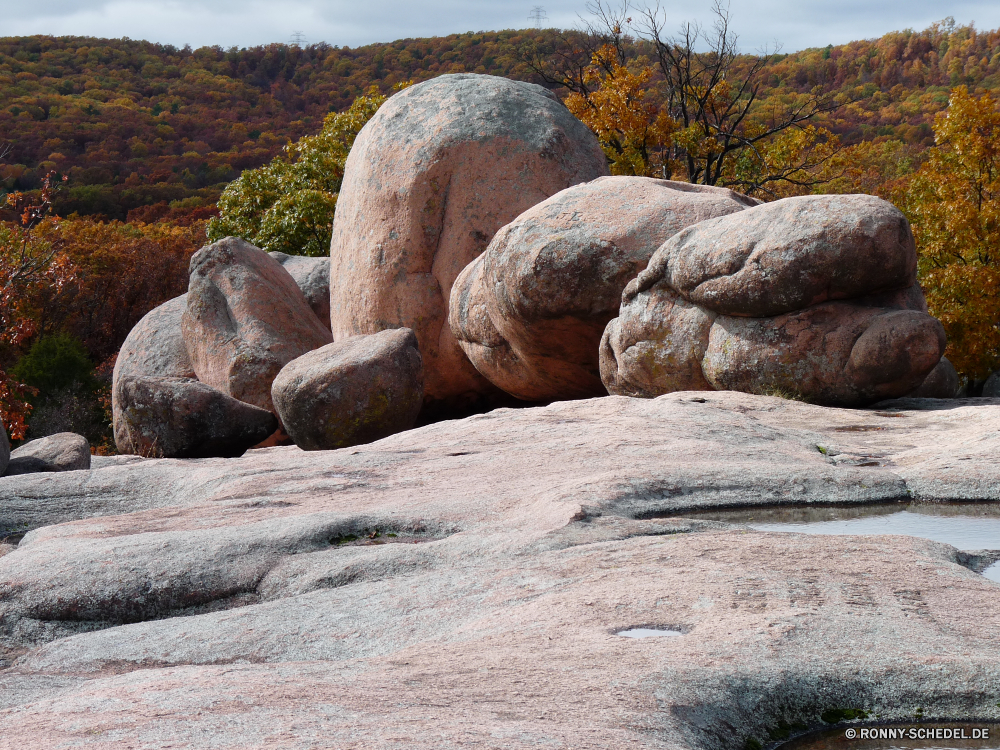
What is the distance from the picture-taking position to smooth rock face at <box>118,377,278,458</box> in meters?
11.5

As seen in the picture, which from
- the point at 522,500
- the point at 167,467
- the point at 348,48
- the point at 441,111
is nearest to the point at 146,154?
the point at 348,48

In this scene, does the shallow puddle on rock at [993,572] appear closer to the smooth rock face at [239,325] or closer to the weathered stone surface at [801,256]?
the weathered stone surface at [801,256]

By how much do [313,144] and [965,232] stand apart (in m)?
17.2

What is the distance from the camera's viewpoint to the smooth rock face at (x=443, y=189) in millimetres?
14398

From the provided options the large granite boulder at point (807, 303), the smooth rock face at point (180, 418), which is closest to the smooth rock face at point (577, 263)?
the large granite boulder at point (807, 303)

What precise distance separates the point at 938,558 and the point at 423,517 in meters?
2.72

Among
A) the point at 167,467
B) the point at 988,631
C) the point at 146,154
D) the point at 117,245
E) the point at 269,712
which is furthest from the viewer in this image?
the point at 146,154

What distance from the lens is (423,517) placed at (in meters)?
5.71

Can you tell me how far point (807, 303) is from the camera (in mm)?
9516

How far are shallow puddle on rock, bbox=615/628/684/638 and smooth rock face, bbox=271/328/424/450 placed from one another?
8.33 m

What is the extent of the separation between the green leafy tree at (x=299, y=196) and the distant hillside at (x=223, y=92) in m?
19.2

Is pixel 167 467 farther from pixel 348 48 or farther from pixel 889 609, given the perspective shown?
pixel 348 48

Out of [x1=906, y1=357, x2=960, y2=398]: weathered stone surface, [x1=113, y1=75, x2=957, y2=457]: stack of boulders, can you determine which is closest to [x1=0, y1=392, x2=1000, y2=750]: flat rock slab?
[x1=113, y1=75, x2=957, y2=457]: stack of boulders

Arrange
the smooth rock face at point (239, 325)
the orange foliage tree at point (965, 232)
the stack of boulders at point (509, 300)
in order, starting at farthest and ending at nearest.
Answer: the orange foliage tree at point (965, 232)
the smooth rock face at point (239, 325)
the stack of boulders at point (509, 300)
